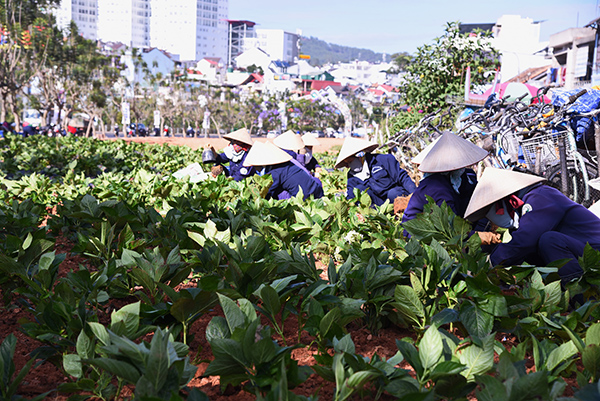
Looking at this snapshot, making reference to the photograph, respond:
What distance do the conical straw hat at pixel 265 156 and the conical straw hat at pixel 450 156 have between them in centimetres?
209

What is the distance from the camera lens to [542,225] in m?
3.15

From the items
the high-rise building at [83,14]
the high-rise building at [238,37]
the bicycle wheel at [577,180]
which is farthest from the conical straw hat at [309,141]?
the high-rise building at [238,37]

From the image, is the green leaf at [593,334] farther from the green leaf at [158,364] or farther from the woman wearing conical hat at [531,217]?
the green leaf at [158,364]

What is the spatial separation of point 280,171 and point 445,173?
2312 millimetres

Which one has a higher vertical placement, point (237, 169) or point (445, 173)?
point (445, 173)

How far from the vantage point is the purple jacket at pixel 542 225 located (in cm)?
314

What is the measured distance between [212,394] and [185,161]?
929 centimetres

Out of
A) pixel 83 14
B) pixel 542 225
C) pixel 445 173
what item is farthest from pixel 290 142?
pixel 83 14

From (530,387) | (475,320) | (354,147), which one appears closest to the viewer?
(530,387)

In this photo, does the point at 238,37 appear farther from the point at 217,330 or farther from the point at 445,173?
the point at 217,330

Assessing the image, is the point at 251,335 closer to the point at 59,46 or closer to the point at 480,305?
the point at 480,305

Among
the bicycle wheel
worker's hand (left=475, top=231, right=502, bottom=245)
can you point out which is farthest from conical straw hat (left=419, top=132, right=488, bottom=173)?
the bicycle wheel

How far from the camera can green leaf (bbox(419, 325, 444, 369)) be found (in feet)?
5.87

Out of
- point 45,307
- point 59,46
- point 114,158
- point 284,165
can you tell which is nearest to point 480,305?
point 45,307
